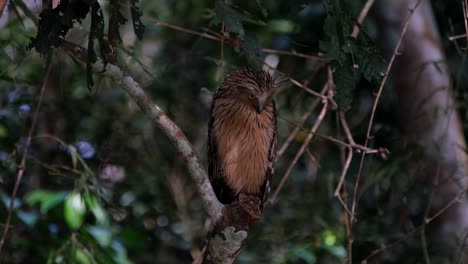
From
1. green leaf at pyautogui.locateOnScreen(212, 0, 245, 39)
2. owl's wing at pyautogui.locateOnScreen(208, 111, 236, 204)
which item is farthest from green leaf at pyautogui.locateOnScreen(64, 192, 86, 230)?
green leaf at pyautogui.locateOnScreen(212, 0, 245, 39)

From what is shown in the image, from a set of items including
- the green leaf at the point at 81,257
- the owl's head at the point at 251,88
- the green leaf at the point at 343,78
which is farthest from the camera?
the green leaf at the point at 81,257

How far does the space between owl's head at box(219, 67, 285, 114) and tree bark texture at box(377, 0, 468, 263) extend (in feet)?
3.00

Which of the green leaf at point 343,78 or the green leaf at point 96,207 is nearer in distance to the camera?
the green leaf at point 343,78

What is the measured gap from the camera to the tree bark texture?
13.9 feet

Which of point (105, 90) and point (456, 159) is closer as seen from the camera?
point (456, 159)

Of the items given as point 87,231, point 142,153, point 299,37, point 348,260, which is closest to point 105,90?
point 142,153

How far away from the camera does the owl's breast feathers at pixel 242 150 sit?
143 inches

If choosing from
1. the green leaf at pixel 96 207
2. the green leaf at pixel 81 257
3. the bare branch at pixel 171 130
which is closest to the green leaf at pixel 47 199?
the green leaf at pixel 96 207

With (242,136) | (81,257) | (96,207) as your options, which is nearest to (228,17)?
(242,136)

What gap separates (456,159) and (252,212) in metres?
1.84

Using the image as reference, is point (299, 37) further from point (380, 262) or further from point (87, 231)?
point (87, 231)

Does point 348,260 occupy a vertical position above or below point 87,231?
above

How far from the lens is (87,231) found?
379 centimetres

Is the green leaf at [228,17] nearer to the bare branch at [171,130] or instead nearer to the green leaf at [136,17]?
the green leaf at [136,17]
